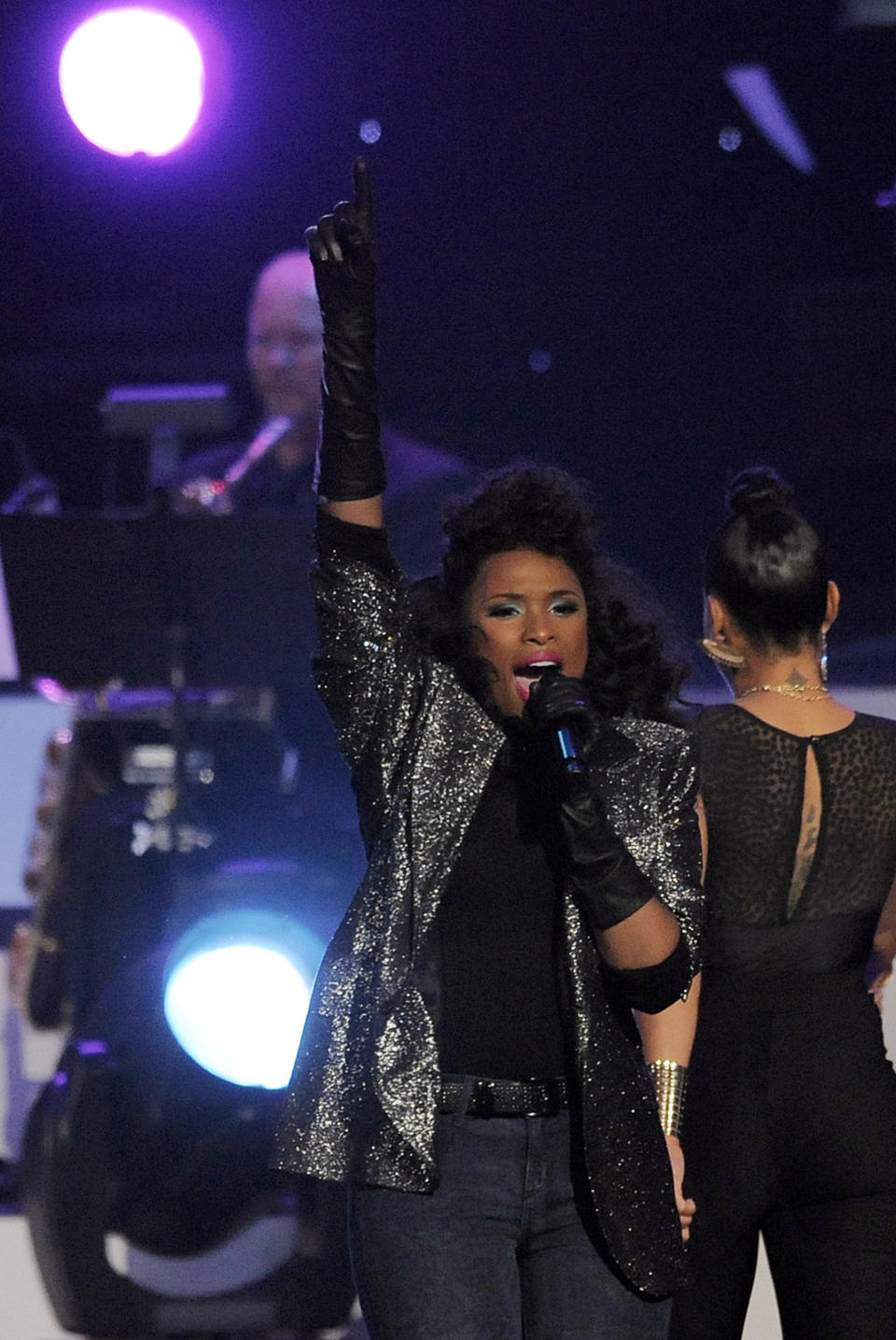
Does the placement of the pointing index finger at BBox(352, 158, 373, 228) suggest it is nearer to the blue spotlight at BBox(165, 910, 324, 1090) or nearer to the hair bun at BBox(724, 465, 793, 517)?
the hair bun at BBox(724, 465, 793, 517)

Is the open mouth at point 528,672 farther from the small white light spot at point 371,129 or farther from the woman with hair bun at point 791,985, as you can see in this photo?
the small white light spot at point 371,129

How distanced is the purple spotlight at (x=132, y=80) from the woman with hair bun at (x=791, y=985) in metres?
3.10

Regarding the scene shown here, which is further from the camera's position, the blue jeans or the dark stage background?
the dark stage background

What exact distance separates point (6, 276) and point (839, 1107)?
4561 millimetres

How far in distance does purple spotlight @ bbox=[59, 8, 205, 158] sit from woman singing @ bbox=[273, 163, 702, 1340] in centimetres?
320

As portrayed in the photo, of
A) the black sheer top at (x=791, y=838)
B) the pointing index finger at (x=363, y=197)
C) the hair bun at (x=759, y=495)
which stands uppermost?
the pointing index finger at (x=363, y=197)

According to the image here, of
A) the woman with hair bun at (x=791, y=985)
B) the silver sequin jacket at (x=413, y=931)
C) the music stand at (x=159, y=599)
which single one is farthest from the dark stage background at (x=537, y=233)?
the silver sequin jacket at (x=413, y=931)

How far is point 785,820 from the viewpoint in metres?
2.83

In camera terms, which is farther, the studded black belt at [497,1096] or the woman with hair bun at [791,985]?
the woman with hair bun at [791,985]

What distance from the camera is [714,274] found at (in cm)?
606

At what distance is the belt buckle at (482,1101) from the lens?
231 centimetres

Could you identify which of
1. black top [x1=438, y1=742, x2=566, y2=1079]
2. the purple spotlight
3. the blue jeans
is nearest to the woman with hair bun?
the blue jeans

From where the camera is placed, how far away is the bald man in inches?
185

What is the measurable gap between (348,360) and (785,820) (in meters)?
0.95
